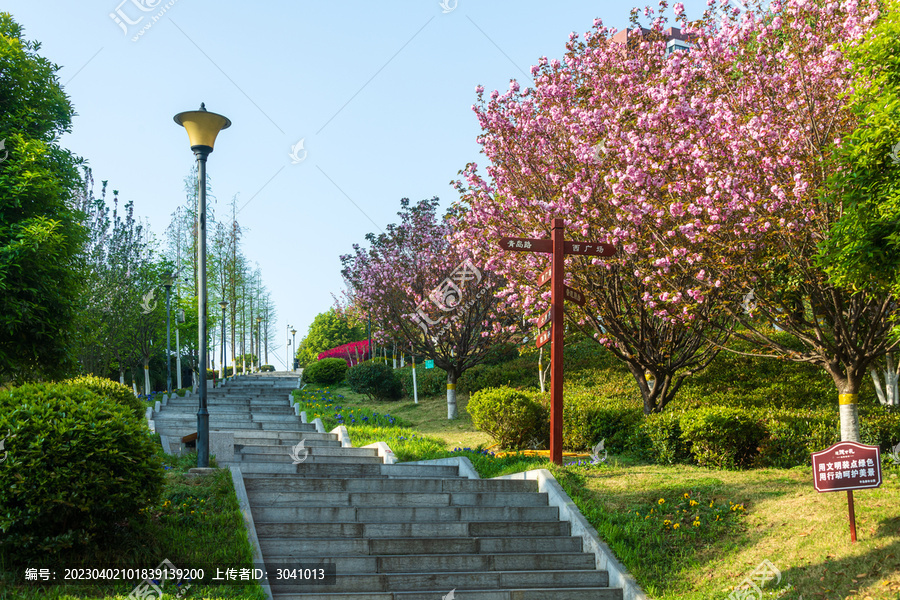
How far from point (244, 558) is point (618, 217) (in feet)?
26.4

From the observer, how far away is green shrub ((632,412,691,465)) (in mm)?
10250

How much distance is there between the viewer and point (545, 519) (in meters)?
8.20

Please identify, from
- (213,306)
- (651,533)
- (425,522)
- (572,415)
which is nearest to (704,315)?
(572,415)

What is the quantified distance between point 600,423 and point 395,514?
5.33 m

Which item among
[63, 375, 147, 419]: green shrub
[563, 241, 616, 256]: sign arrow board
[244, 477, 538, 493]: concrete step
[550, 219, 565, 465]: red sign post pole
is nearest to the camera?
[244, 477, 538, 493]: concrete step

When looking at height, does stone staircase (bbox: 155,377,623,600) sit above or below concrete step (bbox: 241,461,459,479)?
below

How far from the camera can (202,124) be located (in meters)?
9.23

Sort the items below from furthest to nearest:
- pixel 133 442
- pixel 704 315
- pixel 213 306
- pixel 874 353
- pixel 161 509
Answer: pixel 213 306 → pixel 704 315 → pixel 874 353 → pixel 161 509 → pixel 133 442

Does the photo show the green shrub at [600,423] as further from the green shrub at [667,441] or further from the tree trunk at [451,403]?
the tree trunk at [451,403]

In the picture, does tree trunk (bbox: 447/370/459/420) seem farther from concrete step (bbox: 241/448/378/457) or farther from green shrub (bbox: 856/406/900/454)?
green shrub (bbox: 856/406/900/454)

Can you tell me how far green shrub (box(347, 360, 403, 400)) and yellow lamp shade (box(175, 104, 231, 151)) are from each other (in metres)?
13.4

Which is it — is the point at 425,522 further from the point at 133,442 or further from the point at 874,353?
the point at 874,353

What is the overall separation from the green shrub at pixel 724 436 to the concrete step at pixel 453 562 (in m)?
3.34

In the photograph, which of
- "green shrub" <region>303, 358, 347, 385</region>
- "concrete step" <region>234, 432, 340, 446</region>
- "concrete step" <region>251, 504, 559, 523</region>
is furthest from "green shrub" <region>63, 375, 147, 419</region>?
"green shrub" <region>303, 358, 347, 385</region>
